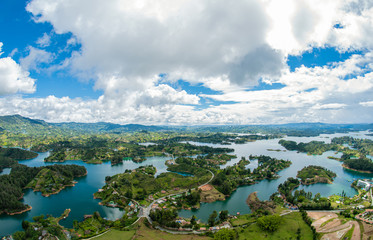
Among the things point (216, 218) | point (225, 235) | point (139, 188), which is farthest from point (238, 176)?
point (225, 235)

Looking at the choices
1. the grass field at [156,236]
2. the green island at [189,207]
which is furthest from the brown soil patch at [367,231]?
the grass field at [156,236]

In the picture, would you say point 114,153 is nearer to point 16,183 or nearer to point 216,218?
point 16,183

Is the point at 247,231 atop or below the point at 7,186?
below

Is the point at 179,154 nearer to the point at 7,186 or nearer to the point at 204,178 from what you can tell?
the point at 204,178

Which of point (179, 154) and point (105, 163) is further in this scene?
point (179, 154)

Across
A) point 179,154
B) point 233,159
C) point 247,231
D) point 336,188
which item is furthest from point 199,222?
point 179,154
